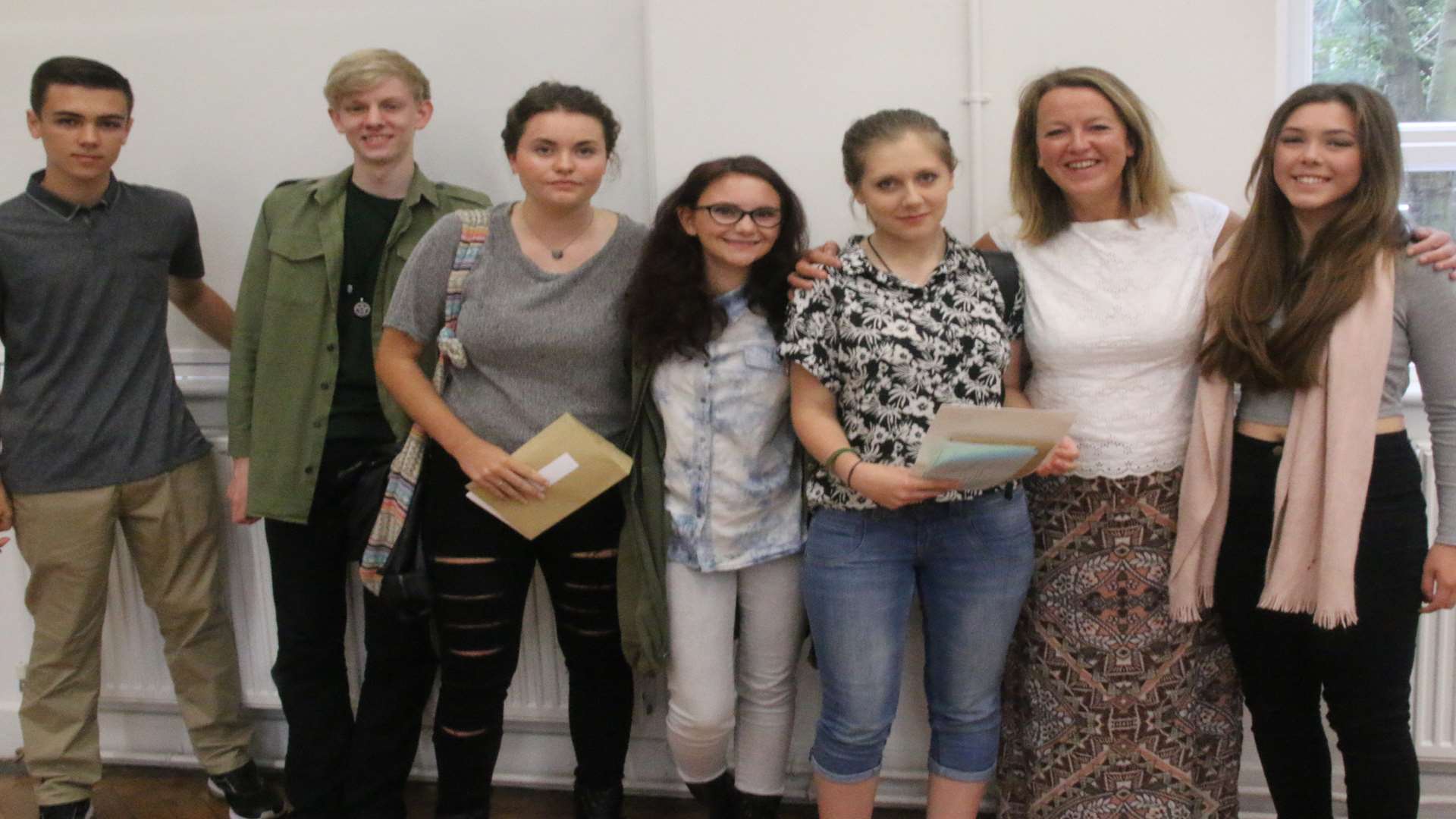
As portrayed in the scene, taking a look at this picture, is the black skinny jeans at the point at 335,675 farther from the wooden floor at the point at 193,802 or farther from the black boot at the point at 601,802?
the black boot at the point at 601,802

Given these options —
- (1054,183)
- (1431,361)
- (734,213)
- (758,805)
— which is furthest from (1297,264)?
(758,805)

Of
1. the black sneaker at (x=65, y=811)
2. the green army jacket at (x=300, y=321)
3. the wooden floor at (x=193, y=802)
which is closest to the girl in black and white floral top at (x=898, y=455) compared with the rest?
the wooden floor at (x=193, y=802)

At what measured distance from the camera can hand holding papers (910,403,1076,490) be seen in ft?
4.91

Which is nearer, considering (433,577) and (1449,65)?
(433,577)

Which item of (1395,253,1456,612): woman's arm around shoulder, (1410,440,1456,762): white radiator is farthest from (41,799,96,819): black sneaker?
(1410,440,1456,762): white radiator

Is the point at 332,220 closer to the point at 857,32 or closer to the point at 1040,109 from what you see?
the point at 857,32

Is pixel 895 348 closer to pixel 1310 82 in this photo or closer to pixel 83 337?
pixel 1310 82

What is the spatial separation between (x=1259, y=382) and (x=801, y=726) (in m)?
1.24

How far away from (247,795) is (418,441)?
3.51 feet

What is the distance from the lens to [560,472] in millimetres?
1870

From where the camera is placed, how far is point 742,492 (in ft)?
6.23

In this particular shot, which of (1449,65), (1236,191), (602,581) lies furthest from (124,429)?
(1449,65)

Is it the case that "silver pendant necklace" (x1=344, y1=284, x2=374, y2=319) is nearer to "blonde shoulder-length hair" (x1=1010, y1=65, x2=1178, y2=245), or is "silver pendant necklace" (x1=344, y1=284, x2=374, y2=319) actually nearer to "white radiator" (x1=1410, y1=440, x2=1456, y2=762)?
"blonde shoulder-length hair" (x1=1010, y1=65, x2=1178, y2=245)

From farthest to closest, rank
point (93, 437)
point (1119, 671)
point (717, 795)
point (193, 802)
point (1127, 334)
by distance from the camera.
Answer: point (193, 802) → point (93, 437) → point (717, 795) → point (1119, 671) → point (1127, 334)
